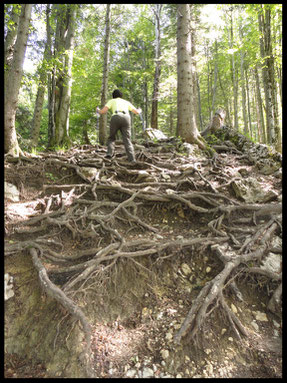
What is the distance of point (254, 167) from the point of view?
785 cm

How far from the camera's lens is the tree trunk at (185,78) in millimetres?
8695

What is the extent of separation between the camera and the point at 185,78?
8.77 m

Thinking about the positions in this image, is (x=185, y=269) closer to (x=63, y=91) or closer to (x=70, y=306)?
(x=70, y=306)

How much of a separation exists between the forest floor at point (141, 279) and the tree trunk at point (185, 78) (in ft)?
11.0

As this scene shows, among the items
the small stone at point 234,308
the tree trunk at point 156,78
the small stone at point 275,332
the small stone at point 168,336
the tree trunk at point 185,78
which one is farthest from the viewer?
the tree trunk at point 156,78

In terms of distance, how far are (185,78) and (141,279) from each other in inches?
311

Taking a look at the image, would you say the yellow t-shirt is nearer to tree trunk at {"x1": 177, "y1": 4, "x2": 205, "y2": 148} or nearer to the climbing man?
the climbing man

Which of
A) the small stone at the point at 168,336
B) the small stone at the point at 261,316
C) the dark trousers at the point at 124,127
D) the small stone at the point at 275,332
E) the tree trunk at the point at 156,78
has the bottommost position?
the small stone at the point at 275,332

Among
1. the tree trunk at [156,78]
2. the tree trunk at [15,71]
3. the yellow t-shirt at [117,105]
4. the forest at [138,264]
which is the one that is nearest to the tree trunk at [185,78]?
the forest at [138,264]

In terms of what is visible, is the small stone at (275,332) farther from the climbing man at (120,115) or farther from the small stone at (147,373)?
the climbing man at (120,115)

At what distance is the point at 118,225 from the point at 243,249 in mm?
2450

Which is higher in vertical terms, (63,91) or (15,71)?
(63,91)

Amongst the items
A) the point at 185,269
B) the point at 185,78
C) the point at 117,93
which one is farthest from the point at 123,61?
the point at 185,269
